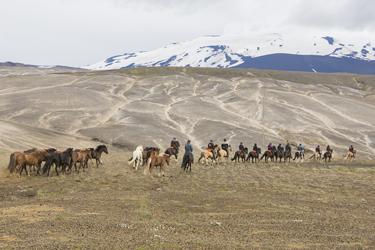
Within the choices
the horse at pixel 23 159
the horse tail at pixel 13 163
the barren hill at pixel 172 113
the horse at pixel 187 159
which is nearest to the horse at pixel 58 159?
the horse at pixel 23 159

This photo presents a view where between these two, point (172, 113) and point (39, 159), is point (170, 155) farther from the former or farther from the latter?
point (172, 113)

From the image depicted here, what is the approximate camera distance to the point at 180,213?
15461mm

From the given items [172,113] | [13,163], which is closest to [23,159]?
[13,163]

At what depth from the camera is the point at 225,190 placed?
Answer: 885 inches

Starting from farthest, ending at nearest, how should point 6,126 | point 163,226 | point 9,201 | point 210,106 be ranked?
1. point 210,106
2. point 6,126
3. point 9,201
4. point 163,226

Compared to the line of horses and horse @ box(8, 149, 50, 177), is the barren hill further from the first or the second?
horse @ box(8, 149, 50, 177)

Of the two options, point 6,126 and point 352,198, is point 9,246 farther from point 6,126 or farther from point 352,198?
point 6,126

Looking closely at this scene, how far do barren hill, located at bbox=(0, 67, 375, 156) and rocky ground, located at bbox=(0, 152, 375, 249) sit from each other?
29.4 m

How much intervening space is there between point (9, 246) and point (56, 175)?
1770 centimetres

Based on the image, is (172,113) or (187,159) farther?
(172,113)

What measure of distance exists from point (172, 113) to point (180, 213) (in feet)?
224

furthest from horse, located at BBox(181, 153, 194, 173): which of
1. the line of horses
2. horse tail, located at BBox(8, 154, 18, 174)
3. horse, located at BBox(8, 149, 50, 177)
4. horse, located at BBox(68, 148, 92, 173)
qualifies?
horse tail, located at BBox(8, 154, 18, 174)

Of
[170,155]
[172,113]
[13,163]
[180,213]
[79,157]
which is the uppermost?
[172,113]

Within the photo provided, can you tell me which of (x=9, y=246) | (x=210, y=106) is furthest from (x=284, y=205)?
(x=210, y=106)
